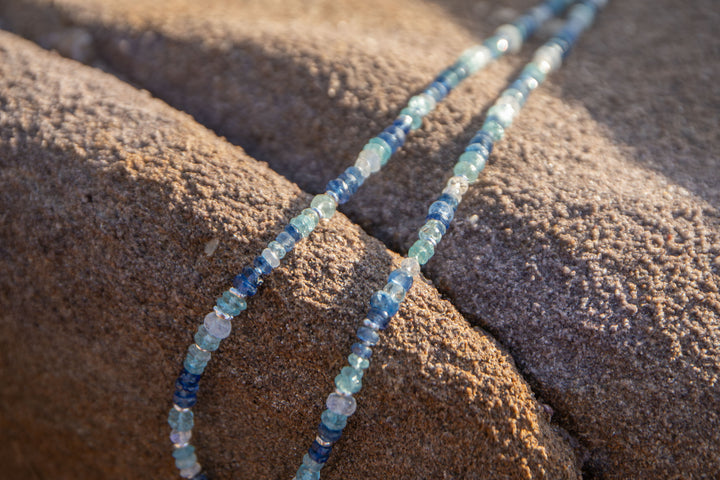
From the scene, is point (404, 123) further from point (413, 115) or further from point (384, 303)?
point (384, 303)

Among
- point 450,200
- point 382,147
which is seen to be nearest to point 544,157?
point 450,200

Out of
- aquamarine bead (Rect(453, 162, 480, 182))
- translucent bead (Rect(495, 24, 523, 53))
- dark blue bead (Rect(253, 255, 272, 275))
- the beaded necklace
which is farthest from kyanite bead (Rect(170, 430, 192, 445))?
translucent bead (Rect(495, 24, 523, 53))

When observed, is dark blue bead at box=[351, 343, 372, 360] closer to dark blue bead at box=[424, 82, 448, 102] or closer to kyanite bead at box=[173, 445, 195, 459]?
kyanite bead at box=[173, 445, 195, 459]

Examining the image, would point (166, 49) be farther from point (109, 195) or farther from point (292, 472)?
point (292, 472)

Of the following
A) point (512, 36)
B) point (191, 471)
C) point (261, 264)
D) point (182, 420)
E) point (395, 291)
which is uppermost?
point (512, 36)

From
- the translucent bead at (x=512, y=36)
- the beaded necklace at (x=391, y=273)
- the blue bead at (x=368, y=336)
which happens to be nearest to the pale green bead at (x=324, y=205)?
the beaded necklace at (x=391, y=273)
